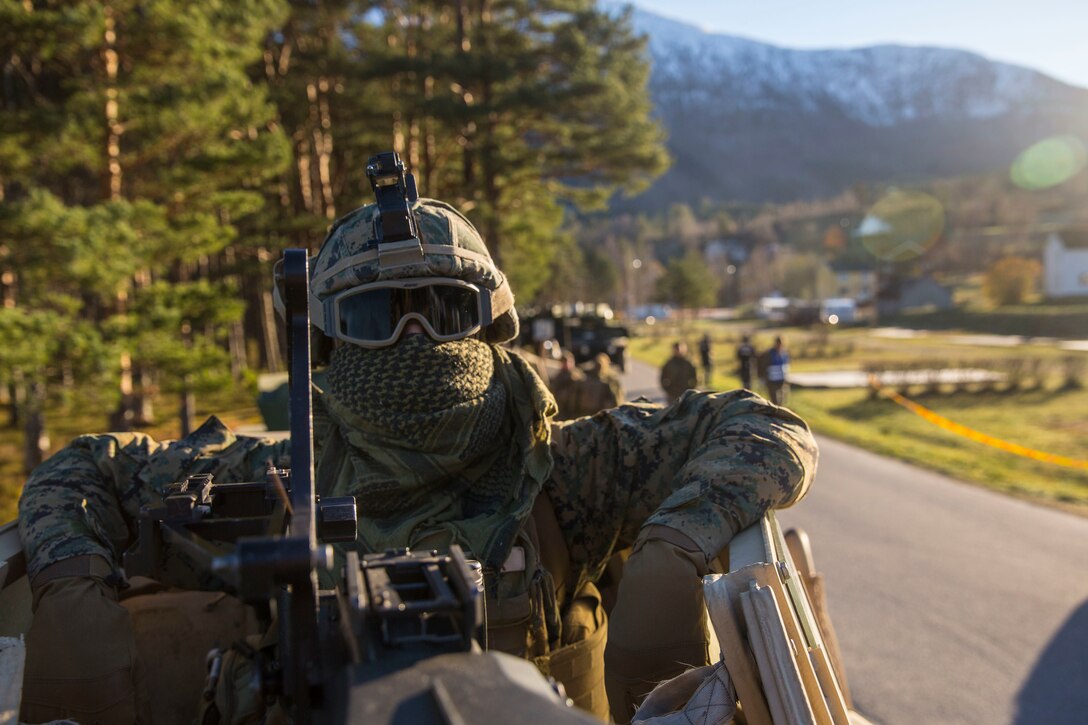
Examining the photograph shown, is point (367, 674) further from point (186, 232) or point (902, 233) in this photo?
point (902, 233)

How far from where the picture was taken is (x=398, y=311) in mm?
2293

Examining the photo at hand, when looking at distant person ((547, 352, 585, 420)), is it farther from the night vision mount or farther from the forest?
the night vision mount

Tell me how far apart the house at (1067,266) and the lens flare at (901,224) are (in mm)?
31794

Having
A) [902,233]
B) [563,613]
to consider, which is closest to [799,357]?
[563,613]

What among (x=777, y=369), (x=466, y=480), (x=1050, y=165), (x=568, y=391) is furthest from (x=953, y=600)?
(x=1050, y=165)

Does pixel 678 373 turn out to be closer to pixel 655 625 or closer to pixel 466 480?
pixel 466 480

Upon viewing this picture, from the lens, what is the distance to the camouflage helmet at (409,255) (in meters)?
2.26

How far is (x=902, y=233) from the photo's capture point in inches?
4016

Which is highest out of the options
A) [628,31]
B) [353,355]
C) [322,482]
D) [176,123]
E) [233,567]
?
[628,31]

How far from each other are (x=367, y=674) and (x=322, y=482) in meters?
1.44

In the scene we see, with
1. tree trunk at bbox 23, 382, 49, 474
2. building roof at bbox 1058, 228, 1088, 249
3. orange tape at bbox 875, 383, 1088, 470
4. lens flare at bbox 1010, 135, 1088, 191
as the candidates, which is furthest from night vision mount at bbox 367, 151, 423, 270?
lens flare at bbox 1010, 135, 1088, 191

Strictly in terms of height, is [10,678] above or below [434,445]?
below

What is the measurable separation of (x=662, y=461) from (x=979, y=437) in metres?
14.4

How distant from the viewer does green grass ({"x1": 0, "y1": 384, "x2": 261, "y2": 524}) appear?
15.1 m
